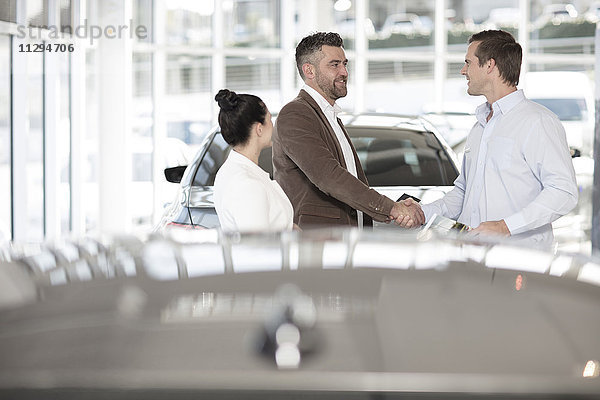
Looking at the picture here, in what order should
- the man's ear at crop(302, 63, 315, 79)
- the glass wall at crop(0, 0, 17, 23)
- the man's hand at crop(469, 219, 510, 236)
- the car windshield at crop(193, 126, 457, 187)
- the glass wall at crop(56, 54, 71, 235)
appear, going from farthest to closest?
the glass wall at crop(56, 54, 71, 235) → the glass wall at crop(0, 0, 17, 23) → the car windshield at crop(193, 126, 457, 187) → the man's ear at crop(302, 63, 315, 79) → the man's hand at crop(469, 219, 510, 236)

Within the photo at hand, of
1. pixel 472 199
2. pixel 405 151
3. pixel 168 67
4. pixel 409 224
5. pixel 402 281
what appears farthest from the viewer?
pixel 168 67

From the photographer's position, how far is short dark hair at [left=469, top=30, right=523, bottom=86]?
3311 millimetres

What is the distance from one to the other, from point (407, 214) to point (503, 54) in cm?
76

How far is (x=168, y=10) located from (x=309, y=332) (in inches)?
386

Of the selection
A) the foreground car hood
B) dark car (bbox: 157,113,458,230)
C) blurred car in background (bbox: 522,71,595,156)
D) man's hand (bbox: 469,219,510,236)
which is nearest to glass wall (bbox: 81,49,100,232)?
dark car (bbox: 157,113,458,230)

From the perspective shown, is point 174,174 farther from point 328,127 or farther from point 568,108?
point 568,108

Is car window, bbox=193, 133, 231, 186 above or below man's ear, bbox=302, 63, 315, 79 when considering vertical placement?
below

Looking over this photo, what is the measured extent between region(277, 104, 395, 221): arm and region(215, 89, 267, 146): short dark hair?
402mm

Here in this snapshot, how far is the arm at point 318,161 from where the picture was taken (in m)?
3.35

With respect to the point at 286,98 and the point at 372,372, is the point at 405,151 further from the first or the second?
the point at 286,98

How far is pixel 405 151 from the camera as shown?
486 cm

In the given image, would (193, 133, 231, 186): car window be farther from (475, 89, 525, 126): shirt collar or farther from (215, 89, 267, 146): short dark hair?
(475, 89, 525, 126): shirt collar

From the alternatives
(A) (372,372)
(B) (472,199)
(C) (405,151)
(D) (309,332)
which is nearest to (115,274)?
(D) (309,332)

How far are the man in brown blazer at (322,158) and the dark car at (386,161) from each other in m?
0.79
